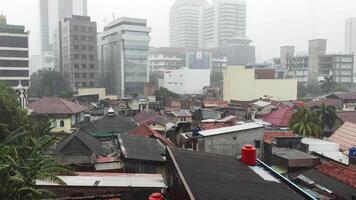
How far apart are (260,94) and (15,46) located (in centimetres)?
6930

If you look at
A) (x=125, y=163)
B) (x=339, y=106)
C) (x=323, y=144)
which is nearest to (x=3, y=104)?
(x=125, y=163)

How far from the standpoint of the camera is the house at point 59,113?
54719 mm

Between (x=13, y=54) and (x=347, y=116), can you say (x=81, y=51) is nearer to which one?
(x=13, y=54)

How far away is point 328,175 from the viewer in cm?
2577

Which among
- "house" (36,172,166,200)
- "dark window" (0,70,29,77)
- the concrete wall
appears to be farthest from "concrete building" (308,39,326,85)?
"house" (36,172,166,200)

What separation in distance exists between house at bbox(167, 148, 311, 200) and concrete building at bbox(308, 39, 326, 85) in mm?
136229

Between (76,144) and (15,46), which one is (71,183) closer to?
(76,144)

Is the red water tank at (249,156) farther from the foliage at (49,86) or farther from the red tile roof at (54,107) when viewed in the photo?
the foliage at (49,86)

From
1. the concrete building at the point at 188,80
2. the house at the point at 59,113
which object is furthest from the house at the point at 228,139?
the concrete building at the point at 188,80

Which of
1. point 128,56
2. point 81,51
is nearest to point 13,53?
point 81,51

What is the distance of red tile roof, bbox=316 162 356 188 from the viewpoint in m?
24.3

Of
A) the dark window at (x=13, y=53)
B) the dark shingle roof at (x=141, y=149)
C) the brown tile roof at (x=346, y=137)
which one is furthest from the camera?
the dark window at (x=13, y=53)

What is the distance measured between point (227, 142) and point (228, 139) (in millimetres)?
264

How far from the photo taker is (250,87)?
10769cm
